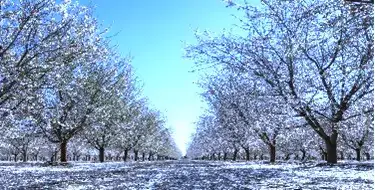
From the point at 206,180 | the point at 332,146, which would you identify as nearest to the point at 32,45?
the point at 206,180

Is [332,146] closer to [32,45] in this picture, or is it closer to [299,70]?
[299,70]

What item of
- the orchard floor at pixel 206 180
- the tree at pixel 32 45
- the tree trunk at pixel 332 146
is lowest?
the orchard floor at pixel 206 180

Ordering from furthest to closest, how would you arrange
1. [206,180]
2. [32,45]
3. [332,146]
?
[332,146] < [32,45] < [206,180]

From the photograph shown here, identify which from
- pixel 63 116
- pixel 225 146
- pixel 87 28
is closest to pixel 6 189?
pixel 87 28

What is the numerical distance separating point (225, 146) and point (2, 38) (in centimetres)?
5169

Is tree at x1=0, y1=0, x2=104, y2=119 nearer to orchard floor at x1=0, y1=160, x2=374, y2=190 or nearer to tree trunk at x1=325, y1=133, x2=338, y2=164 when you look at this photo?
orchard floor at x1=0, y1=160, x2=374, y2=190

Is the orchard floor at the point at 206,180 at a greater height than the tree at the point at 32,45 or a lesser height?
lesser

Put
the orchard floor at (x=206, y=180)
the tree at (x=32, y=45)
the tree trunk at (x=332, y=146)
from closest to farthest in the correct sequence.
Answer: the orchard floor at (x=206, y=180) < the tree at (x=32, y=45) < the tree trunk at (x=332, y=146)

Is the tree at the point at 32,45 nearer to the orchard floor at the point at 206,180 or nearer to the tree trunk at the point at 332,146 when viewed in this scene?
the orchard floor at the point at 206,180

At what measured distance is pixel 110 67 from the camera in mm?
40562

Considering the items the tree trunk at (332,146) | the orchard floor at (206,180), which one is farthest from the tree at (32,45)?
the tree trunk at (332,146)

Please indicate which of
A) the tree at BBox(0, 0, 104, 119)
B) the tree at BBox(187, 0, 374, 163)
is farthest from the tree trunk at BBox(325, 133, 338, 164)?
the tree at BBox(0, 0, 104, 119)

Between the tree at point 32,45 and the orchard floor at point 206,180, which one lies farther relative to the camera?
the tree at point 32,45

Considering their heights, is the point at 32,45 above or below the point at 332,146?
above
